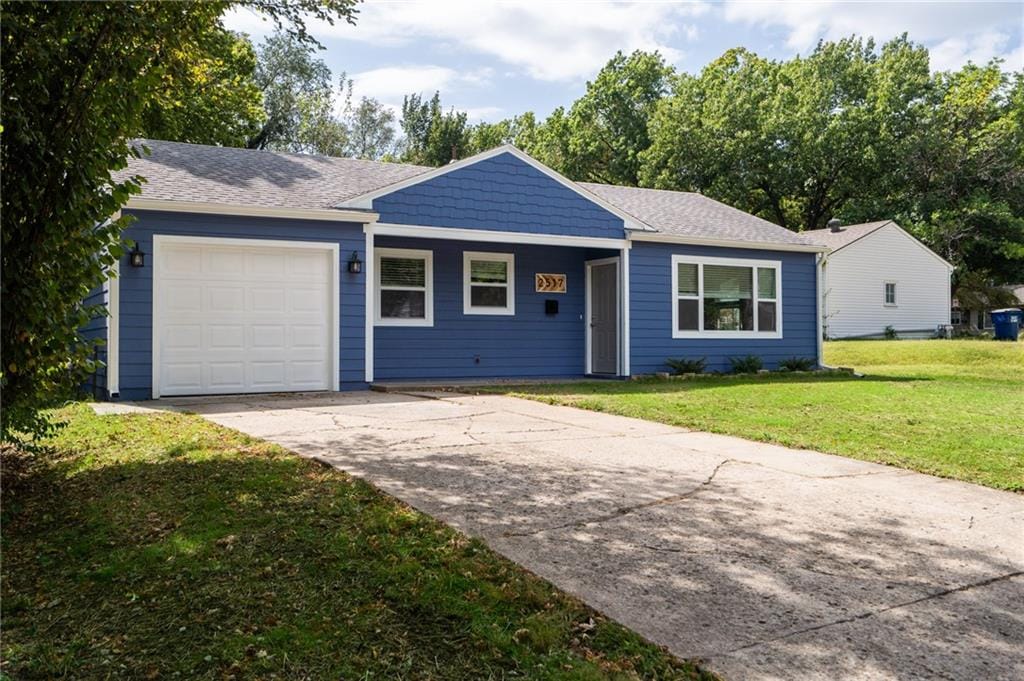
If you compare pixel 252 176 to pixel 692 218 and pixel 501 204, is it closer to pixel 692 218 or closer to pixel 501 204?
pixel 501 204

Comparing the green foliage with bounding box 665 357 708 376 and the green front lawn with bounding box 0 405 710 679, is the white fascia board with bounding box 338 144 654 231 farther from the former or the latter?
the green front lawn with bounding box 0 405 710 679

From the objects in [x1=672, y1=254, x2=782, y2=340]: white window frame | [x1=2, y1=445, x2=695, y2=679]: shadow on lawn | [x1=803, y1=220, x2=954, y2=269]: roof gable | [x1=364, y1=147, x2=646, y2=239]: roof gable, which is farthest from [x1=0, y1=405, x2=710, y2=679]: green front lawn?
[x1=803, y1=220, x2=954, y2=269]: roof gable

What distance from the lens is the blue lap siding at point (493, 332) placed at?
12.6 meters

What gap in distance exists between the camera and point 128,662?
8.10 feet

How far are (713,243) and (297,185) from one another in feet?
24.2

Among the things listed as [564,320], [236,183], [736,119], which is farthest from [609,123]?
[236,183]

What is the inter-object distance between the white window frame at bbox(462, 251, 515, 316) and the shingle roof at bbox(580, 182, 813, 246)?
2117 millimetres

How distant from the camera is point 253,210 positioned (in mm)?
10164

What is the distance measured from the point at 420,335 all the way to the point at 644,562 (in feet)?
31.5

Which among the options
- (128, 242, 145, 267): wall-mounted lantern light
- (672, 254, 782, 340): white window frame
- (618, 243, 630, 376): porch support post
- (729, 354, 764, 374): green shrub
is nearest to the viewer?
(128, 242, 145, 267): wall-mounted lantern light

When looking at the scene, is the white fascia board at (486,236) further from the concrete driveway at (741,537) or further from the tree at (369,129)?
the tree at (369,129)

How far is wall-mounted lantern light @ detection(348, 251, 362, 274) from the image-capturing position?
35.7ft

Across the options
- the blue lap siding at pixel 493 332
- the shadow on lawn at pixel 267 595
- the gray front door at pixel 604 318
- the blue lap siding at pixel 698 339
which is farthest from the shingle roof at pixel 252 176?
the shadow on lawn at pixel 267 595

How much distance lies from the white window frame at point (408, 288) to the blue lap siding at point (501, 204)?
1.12 meters
